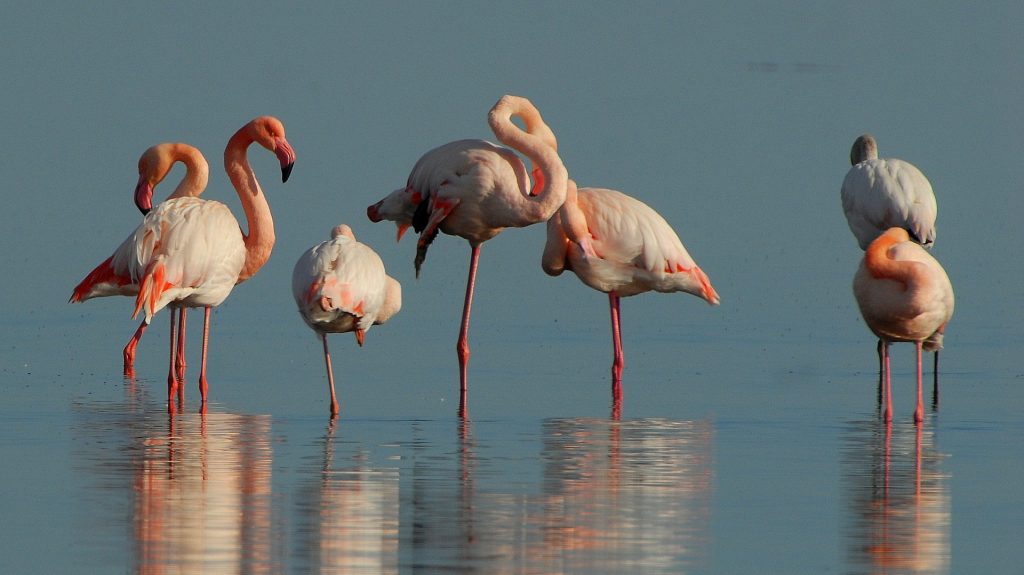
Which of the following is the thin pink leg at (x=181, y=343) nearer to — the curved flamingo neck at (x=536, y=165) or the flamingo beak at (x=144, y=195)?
the flamingo beak at (x=144, y=195)

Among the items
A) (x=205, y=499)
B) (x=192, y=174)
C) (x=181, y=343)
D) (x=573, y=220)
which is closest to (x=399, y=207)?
(x=573, y=220)

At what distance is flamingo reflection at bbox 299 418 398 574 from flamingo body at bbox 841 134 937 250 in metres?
5.35

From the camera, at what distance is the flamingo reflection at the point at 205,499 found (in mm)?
5574

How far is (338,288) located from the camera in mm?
9094

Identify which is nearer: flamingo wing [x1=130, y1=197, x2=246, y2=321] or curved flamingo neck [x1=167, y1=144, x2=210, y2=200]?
flamingo wing [x1=130, y1=197, x2=246, y2=321]

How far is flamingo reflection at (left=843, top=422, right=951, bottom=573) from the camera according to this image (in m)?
5.69

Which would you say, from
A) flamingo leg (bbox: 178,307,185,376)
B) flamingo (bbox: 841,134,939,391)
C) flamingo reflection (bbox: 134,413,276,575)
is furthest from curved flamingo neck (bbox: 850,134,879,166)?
flamingo reflection (bbox: 134,413,276,575)

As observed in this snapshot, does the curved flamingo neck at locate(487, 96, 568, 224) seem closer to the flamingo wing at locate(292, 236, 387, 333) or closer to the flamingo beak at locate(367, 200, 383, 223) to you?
the flamingo beak at locate(367, 200, 383, 223)

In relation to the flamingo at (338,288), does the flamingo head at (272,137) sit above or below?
above

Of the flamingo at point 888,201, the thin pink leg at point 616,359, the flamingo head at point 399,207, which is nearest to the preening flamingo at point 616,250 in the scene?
the thin pink leg at point 616,359

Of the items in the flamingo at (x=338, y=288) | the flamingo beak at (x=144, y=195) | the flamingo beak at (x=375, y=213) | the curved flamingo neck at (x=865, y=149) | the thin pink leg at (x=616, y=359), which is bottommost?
the thin pink leg at (x=616, y=359)

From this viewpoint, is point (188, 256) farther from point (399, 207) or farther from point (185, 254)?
point (399, 207)

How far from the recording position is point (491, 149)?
10.6m

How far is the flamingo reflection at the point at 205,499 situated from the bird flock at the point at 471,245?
949 mm
